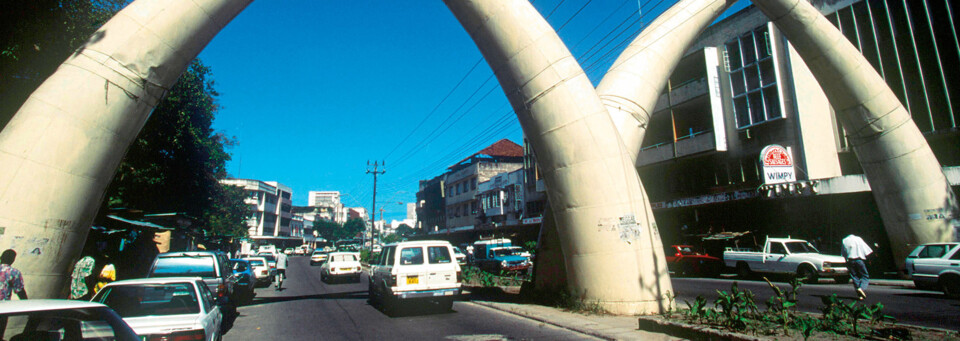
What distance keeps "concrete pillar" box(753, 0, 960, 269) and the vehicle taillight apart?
2023cm

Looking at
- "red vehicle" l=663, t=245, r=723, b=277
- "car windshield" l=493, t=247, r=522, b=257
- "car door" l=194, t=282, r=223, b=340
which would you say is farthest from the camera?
"car windshield" l=493, t=247, r=522, b=257

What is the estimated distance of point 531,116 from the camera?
1181cm

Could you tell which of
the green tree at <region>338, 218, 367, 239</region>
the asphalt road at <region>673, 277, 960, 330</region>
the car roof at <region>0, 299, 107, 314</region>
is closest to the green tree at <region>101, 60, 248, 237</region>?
the car roof at <region>0, 299, 107, 314</region>

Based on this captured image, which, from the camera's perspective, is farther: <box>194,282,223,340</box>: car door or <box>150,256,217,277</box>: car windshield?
<box>150,256,217,277</box>: car windshield

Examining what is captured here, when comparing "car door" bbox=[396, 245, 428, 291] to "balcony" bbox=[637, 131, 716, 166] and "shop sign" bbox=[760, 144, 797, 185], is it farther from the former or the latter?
"balcony" bbox=[637, 131, 716, 166]

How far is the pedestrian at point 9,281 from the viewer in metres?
7.32

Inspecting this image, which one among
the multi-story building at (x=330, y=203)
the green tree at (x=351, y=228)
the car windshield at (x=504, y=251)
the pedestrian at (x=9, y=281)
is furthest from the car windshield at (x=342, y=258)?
the multi-story building at (x=330, y=203)

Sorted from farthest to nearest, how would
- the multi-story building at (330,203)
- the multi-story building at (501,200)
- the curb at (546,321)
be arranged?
the multi-story building at (330,203)
the multi-story building at (501,200)
the curb at (546,321)

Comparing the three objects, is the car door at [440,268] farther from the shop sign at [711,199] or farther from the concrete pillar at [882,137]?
the shop sign at [711,199]

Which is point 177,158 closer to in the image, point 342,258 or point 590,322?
point 342,258

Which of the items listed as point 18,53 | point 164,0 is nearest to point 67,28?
point 18,53

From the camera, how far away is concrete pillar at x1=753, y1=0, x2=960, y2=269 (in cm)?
1700

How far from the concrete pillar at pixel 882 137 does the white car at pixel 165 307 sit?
65.6 ft

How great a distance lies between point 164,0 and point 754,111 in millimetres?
26701
